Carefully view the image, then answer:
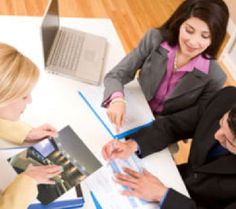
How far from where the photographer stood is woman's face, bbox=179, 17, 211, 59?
4.00 feet

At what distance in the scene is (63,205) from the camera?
93 cm

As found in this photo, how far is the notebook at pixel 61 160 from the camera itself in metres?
0.97

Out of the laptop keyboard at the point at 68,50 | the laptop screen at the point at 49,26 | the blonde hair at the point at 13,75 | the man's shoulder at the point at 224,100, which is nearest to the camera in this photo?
the blonde hair at the point at 13,75

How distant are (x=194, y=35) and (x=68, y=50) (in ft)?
1.84

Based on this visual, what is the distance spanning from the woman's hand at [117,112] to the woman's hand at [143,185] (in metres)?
0.21

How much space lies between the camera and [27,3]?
2.88 m

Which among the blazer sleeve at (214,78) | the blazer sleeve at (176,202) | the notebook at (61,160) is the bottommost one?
the blazer sleeve at (176,202)

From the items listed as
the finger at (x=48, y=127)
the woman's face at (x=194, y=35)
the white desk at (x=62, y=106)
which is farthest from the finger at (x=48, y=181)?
the woman's face at (x=194, y=35)

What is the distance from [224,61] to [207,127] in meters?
1.95

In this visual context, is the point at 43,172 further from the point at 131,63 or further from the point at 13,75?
the point at 131,63

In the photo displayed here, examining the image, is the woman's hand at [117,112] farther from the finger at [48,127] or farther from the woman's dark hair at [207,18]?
the woman's dark hair at [207,18]

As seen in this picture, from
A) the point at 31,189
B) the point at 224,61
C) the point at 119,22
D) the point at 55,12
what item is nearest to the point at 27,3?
the point at 119,22

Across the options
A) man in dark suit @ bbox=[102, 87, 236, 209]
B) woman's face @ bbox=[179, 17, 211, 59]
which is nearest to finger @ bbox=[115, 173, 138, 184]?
man in dark suit @ bbox=[102, 87, 236, 209]

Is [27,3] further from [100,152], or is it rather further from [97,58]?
[100,152]
